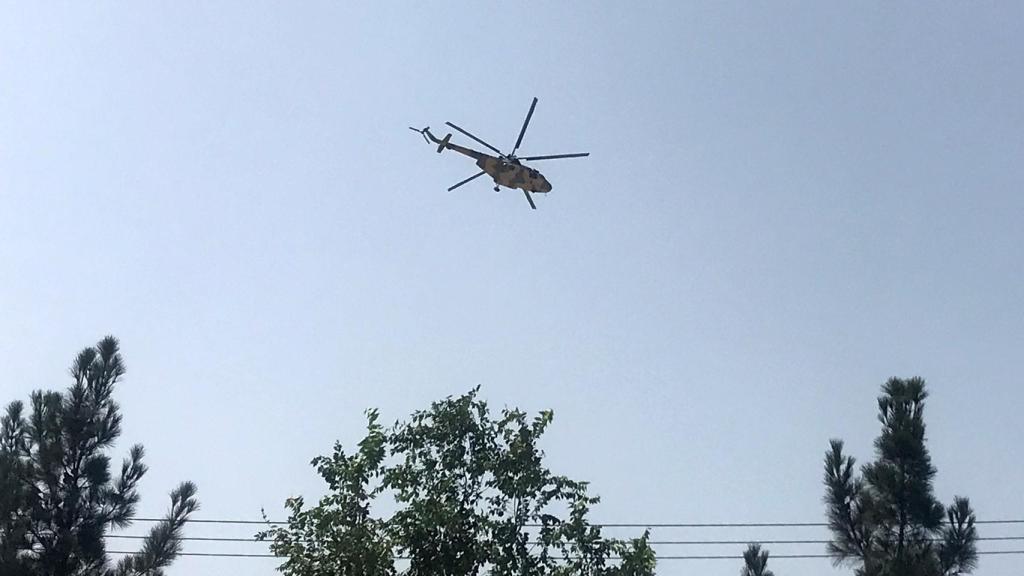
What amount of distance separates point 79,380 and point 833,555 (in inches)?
788

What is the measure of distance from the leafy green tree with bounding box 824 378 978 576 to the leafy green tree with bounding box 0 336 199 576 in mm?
16732

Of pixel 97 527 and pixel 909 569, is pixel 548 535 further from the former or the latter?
pixel 97 527

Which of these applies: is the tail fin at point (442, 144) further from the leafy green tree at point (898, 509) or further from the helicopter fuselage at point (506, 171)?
the leafy green tree at point (898, 509)

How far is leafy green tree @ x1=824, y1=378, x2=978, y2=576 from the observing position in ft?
86.2

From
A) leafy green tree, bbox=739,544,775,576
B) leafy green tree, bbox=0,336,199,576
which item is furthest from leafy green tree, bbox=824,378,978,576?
leafy green tree, bbox=0,336,199,576

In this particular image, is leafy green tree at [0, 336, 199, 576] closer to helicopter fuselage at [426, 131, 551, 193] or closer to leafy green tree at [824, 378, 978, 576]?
helicopter fuselage at [426, 131, 551, 193]

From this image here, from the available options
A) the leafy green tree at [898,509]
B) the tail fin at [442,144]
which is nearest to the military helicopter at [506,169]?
the tail fin at [442,144]

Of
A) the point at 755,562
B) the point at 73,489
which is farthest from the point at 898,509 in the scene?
the point at 73,489

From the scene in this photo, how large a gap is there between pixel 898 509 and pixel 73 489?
2062cm

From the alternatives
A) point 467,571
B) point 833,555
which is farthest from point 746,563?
point 467,571

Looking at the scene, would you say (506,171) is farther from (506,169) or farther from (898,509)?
(898,509)

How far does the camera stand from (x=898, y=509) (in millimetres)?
26859

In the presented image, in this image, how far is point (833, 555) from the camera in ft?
89.8

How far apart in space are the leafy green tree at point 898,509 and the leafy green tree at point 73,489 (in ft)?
54.9
